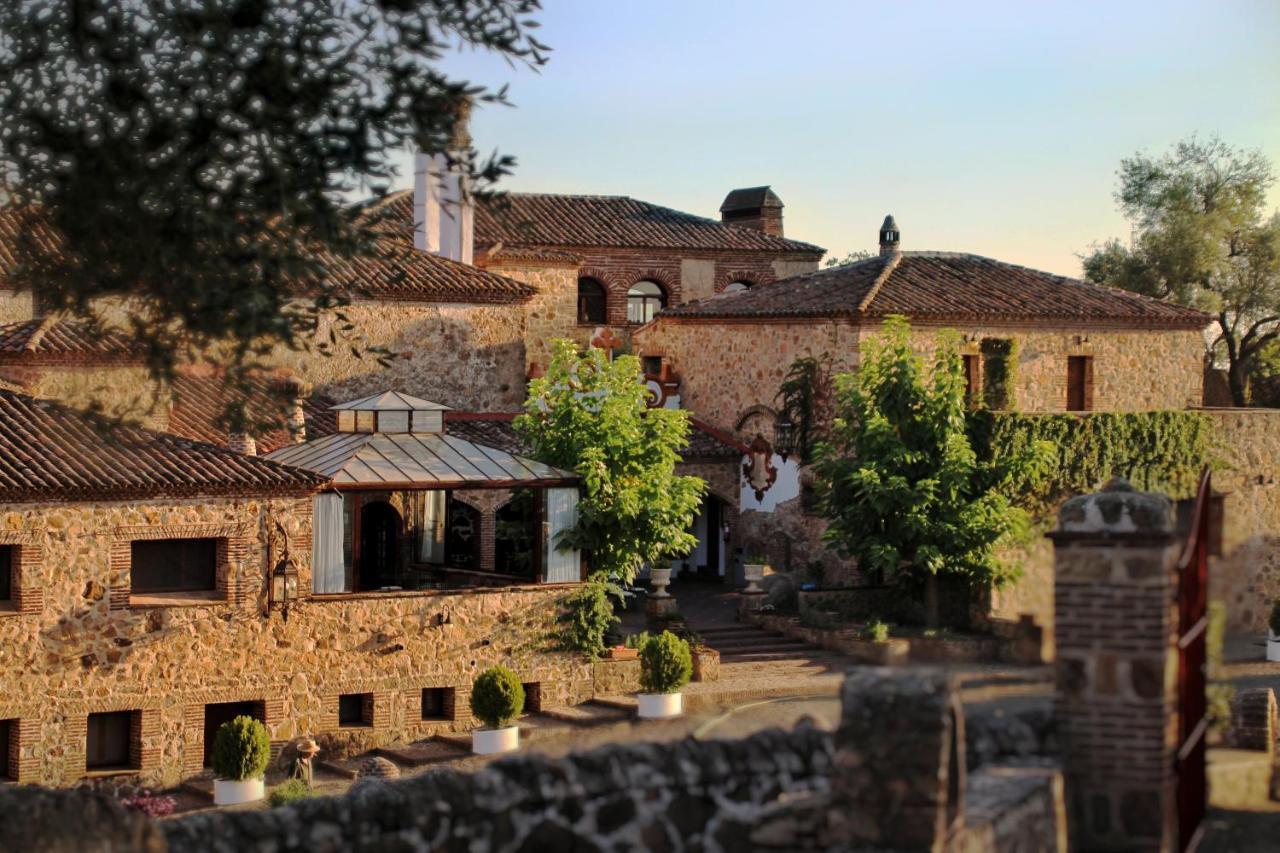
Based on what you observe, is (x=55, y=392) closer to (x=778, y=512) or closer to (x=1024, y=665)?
(x=778, y=512)

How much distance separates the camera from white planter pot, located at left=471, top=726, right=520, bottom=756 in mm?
22797

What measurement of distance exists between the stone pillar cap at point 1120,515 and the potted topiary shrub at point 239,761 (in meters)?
14.4

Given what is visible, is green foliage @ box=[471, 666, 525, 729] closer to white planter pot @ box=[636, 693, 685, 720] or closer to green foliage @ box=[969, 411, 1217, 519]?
white planter pot @ box=[636, 693, 685, 720]

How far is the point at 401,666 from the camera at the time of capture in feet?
78.7

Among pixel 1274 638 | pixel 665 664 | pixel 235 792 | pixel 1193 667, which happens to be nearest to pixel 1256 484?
pixel 1274 638

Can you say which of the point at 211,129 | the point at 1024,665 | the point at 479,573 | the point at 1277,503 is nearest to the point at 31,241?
the point at 211,129

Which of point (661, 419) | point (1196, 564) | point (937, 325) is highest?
point (937, 325)

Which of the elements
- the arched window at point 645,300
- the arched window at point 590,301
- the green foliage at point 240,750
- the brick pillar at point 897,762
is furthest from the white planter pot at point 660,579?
the brick pillar at point 897,762

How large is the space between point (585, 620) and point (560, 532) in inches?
51.2

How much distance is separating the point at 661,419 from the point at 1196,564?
17801 millimetres

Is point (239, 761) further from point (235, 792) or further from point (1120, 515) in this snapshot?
point (1120, 515)

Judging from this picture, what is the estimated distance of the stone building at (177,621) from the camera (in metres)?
21.7

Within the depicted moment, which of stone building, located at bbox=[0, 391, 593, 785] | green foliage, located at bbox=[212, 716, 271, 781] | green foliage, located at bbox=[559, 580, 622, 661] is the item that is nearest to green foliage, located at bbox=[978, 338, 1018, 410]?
green foliage, located at bbox=[559, 580, 622, 661]

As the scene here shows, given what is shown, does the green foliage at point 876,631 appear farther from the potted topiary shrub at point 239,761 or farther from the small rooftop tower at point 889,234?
the small rooftop tower at point 889,234
